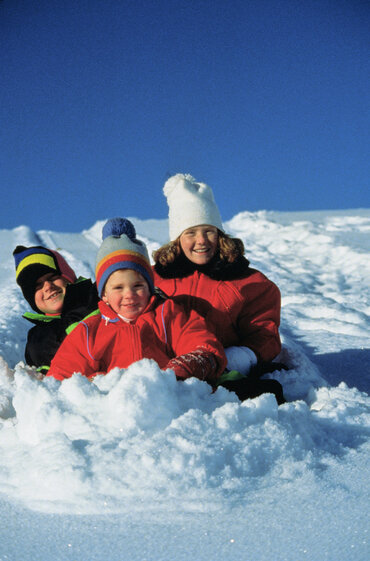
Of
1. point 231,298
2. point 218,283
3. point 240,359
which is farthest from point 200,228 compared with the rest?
point 240,359

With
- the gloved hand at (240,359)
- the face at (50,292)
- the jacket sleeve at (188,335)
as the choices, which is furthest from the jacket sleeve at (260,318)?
the face at (50,292)

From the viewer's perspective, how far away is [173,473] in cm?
158

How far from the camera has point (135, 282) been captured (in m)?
2.41

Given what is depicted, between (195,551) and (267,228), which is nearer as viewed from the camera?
(195,551)

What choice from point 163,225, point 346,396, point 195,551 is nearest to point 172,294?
point 346,396

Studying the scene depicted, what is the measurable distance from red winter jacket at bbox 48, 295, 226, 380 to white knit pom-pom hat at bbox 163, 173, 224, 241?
35.4 inches

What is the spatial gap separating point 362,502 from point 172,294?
5.74ft

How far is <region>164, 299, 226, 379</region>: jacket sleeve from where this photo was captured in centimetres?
228

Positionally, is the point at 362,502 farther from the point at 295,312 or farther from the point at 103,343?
the point at 295,312

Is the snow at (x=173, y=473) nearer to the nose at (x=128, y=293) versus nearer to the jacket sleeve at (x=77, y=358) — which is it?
the jacket sleeve at (x=77, y=358)

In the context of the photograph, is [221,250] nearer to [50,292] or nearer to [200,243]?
[200,243]

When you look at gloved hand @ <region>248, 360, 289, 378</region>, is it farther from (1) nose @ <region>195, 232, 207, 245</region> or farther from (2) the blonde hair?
(1) nose @ <region>195, 232, 207, 245</region>

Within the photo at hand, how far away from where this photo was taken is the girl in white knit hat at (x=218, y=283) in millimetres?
2979

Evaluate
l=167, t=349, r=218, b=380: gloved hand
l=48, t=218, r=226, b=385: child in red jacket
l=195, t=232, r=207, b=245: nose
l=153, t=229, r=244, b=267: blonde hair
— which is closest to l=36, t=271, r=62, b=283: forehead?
Result: l=153, t=229, r=244, b=267: blonde hair
